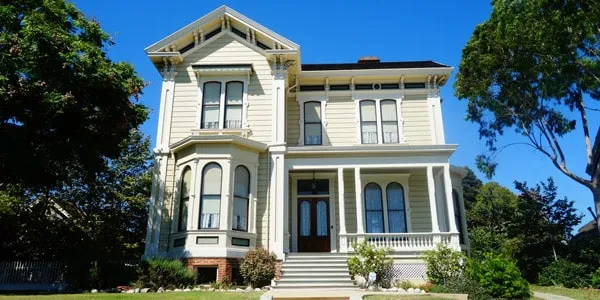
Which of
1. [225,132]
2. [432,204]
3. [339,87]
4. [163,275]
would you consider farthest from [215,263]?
[339,87]

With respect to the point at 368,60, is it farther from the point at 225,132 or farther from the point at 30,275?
the point at 30,275

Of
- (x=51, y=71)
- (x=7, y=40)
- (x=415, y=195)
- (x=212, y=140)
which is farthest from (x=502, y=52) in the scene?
(x=7, y=40)

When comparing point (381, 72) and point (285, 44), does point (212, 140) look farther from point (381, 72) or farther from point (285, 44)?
point (381, 72)

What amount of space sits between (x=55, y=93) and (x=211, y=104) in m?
5.57

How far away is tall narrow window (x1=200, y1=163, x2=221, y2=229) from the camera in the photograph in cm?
1446

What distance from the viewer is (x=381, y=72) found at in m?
18.3

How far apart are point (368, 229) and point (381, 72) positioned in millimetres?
6785

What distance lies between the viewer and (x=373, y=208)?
17.3m

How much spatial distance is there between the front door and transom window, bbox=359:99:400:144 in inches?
133

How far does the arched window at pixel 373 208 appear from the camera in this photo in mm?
17031

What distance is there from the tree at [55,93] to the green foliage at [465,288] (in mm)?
11391

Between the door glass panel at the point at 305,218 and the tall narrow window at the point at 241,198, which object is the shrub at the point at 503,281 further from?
the tall narrow window at the point at 241,198

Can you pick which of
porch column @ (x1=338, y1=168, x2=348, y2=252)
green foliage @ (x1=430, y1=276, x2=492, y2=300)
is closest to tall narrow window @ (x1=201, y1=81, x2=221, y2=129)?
porch column @ (x1=338, y1=168, x2=348, y2=252)

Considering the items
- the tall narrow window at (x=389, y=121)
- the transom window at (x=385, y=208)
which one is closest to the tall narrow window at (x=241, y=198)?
the transom window at (x=385, y=208)
